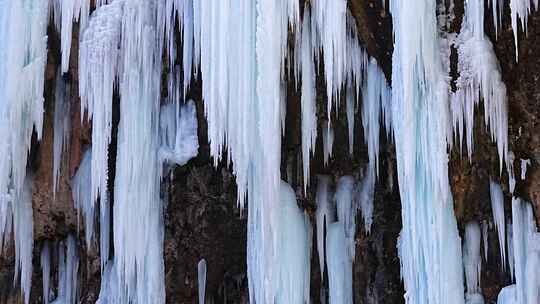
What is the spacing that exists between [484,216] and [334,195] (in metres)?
1.27

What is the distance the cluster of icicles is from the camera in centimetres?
573

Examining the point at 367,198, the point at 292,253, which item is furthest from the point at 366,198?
the point at 292,253

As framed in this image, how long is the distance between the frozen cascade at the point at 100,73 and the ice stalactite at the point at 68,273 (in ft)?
4.14

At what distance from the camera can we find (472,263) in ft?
20.5

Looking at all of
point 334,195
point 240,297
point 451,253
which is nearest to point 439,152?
point 451,253

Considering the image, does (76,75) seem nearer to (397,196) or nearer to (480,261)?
(397,196)

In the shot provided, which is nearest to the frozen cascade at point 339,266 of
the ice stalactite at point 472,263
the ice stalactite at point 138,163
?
the ice stalactite at point 472,263

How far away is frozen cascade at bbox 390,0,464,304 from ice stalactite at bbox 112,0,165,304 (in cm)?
203

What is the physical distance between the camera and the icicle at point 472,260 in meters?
6.21

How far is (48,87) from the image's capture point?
6.98m

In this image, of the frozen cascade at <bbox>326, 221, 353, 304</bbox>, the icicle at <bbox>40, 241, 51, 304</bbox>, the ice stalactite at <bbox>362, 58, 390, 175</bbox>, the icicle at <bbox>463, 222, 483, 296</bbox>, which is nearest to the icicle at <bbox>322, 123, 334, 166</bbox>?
the ice stalactite at <bbox>362, 58, 390, 175</bbox>

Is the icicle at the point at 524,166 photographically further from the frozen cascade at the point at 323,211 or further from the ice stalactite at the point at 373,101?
the frozen cascade at the point at 323,211

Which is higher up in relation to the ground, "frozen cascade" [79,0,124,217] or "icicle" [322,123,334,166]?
"frozen cascade" [79,0,124,217]

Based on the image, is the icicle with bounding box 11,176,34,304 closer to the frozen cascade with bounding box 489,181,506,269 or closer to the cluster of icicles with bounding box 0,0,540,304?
the cluster of icicles with bounding box 0,0,540,304
